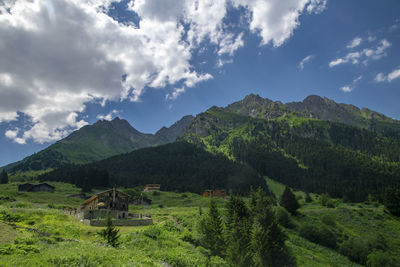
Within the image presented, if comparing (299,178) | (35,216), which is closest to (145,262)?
(35,216)

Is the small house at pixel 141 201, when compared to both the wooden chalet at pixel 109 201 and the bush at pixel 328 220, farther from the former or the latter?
the bush at pixel 328 220

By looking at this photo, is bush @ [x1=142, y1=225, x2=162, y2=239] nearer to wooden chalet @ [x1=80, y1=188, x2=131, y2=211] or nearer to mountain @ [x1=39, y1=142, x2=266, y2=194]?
wooden chalet @ [x1=80, y1=188, x2=131, y2=211]

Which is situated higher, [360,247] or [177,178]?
[177,178]

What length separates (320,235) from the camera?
59438 mm

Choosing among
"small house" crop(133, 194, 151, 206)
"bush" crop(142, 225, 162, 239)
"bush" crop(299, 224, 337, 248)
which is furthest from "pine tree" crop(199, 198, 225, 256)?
"small house" crop(133, 194, 151, 206)

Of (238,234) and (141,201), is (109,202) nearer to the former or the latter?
(238,234)

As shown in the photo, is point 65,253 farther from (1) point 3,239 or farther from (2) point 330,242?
(2) point 330,242

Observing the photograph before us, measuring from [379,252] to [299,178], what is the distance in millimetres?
151388

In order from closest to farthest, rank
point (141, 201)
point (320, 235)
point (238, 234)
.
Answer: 1. point (238, 234)
2. point (320, 235)
3. point (141, 201)

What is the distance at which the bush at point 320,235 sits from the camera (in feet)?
193

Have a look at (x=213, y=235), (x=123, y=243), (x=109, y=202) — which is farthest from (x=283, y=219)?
(x=123, y=243)

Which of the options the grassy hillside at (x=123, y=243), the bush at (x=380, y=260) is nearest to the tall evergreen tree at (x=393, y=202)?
the grassy hillside at (x=123, y=243)

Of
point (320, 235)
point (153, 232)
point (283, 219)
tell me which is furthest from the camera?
point (283, 219)

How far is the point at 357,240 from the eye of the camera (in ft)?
185
